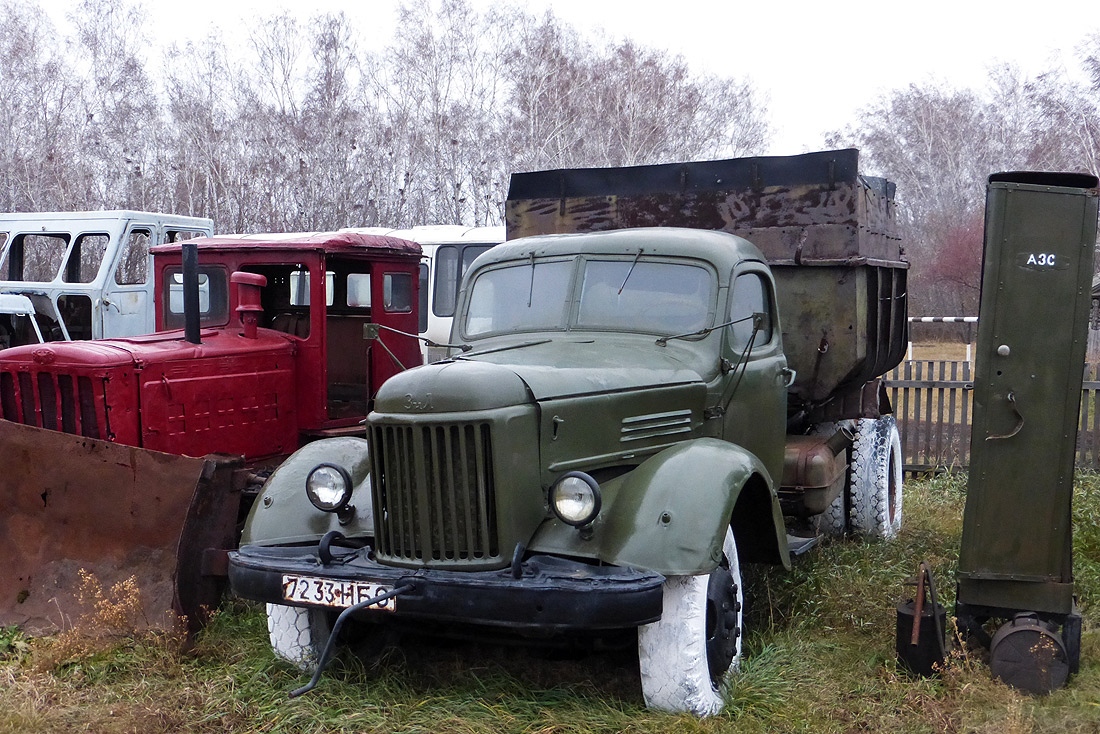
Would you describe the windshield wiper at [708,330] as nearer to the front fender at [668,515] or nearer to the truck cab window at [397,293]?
the front fender at [668,515]

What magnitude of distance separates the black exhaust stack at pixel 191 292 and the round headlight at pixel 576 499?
9.52 feet

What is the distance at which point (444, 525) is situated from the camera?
13.1ft

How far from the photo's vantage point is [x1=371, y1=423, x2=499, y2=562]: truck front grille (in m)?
3.94

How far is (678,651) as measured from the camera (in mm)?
3973

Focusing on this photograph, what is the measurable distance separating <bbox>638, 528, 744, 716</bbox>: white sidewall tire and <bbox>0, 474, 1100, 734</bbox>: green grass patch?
0.29 feet

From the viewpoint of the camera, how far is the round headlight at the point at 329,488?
4.39 meters

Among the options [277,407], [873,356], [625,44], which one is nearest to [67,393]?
[277,407]

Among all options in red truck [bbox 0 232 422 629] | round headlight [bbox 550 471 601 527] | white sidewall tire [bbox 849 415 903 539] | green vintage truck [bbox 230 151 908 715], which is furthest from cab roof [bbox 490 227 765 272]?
white sidewall tire [bbox 849 415 903 539]

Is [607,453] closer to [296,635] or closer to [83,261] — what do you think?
[296,635]

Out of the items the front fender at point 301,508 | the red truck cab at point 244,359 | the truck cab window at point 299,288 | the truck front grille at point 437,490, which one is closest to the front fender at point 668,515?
the truck front grille at point 437,490

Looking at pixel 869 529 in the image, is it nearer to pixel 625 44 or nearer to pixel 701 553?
pixel 701 553

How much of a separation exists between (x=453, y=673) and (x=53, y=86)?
2467cm

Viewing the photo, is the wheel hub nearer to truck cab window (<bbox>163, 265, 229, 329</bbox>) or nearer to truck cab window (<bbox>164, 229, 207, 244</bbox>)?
truck cab window (<bbox>163, 265, 229, 329</bbox>)

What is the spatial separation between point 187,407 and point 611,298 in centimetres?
277
